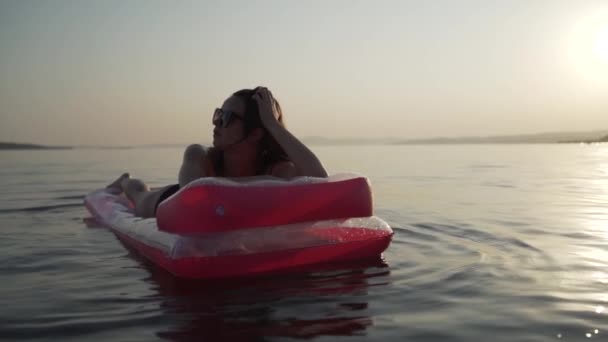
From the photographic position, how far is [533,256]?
12.8 ft

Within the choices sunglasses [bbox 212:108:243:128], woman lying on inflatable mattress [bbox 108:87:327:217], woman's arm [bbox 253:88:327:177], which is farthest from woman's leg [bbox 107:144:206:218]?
woman's arm [bbox 253:88:327:177]

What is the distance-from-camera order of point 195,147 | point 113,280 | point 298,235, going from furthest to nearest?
point 195,147
point 298,235
point 113,280

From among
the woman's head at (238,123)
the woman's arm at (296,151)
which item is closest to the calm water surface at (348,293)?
the woman's arm at (296,151)

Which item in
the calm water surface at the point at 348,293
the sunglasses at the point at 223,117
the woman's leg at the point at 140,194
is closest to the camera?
the calm water surface at the point at 348,293

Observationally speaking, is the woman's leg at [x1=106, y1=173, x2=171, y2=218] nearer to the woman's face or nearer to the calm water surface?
the calm water surface

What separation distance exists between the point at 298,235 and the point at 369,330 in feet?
3.94

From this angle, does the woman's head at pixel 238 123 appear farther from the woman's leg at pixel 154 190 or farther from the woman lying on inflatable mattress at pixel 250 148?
the woman's leg at pixel 154 190

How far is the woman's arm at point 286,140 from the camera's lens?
4086 mm

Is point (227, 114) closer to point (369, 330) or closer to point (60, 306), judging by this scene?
point (60, 306)

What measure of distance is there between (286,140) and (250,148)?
1.09ft

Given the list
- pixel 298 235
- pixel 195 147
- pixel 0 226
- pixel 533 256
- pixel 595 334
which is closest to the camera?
pixel 595 334

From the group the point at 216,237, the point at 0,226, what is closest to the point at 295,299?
the point at 216,237

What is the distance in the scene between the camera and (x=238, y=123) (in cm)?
404

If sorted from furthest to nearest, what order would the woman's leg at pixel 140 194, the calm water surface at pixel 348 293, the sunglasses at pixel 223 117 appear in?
the woman's leg at pixel 140 194 < the sunglasses at pixel 223 117 < the calm water surface at pixel 348 293
